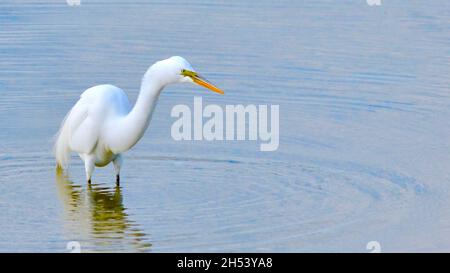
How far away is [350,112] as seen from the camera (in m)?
13.7

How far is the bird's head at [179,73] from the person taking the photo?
10.4 metres

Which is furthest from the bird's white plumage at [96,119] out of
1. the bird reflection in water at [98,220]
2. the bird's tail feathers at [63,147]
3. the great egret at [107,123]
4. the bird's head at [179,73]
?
the bird's head at [179,73]

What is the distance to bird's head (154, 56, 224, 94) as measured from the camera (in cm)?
1044

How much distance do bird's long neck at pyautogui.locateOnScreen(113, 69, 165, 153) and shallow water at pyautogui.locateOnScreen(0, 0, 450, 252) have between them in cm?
52

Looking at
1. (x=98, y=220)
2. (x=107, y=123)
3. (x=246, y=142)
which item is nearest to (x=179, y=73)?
(x=107, y=123)

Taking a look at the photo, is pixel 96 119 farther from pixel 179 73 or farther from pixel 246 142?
pixel 246 142

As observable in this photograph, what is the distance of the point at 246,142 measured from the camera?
12680 millimetres

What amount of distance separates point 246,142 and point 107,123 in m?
1.94

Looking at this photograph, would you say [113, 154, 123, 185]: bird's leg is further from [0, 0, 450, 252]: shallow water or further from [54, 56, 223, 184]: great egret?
[0, 0, 450, 252]: shallow water

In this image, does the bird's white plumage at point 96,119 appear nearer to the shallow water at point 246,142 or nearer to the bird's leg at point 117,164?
the bird's leg at point 117,164


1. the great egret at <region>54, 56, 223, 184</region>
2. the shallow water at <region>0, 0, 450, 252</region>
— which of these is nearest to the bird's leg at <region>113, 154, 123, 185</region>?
the great egret at <region>54, 56, 223, 184</region>

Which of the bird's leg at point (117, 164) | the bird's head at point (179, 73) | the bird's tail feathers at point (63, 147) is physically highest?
the bird's head at point (179, 73)

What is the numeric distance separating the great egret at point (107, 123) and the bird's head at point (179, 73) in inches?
1.9

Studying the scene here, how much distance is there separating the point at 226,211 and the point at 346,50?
19.2 ft
